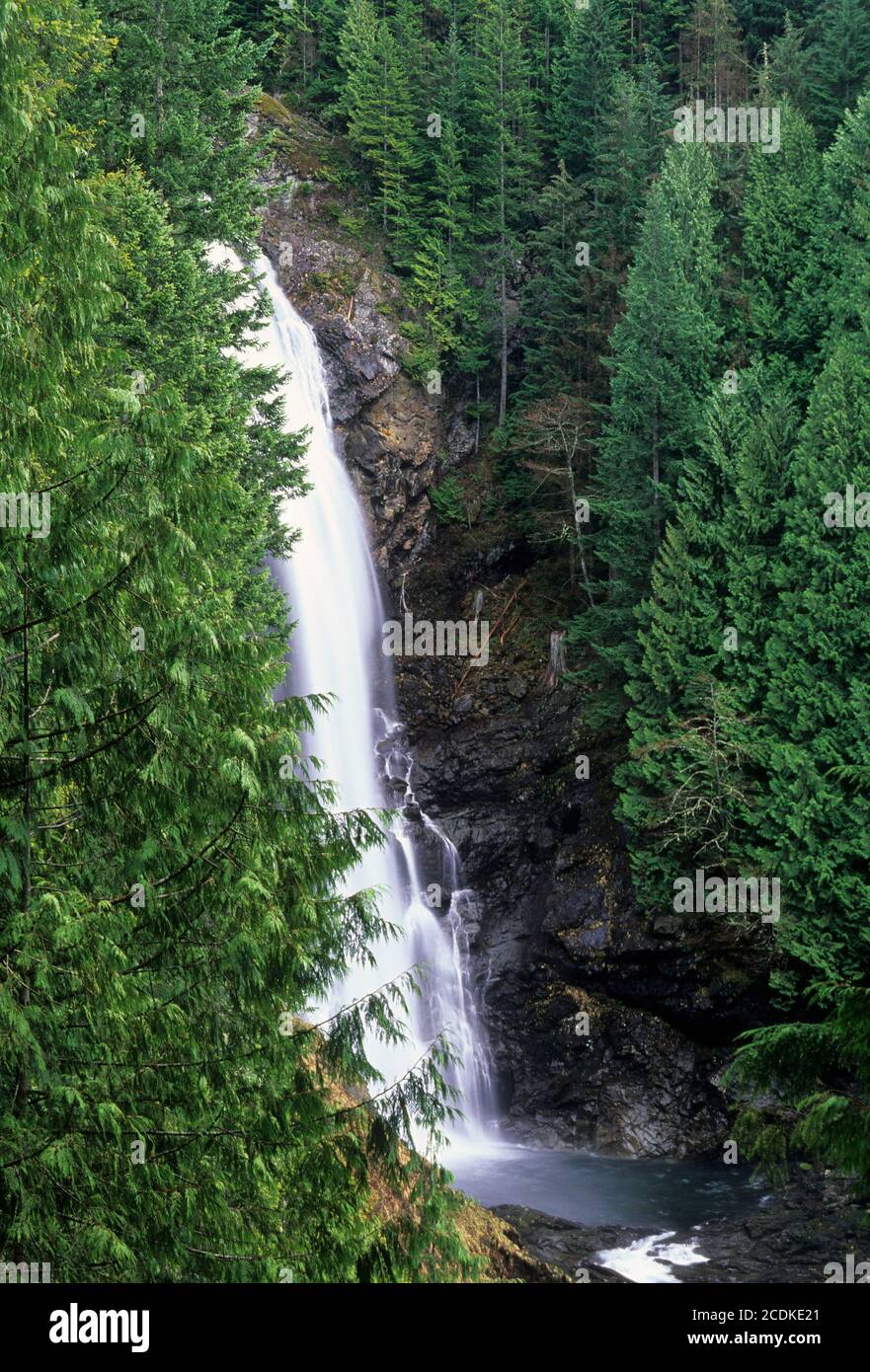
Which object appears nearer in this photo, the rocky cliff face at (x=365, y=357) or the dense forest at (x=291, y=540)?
the dense forest at (x=291, y=540)

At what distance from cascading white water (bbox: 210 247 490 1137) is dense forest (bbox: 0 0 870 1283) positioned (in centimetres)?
294

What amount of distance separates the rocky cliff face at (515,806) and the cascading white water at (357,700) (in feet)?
1.73

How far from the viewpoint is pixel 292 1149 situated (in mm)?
6723

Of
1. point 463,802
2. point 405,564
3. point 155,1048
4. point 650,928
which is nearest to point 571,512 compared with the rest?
point 405,564

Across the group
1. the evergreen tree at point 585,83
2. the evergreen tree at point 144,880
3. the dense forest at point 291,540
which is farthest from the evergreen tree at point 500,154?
the evergreen tree at point 144,880

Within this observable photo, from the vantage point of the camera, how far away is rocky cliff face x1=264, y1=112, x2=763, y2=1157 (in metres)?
23.6

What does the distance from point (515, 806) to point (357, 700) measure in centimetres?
434

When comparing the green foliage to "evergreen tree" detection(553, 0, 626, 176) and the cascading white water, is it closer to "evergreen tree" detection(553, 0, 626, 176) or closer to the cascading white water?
the cascading white water

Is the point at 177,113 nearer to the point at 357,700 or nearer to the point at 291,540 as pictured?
the point at 291,540

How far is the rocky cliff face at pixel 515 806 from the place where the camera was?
23641 millimetres

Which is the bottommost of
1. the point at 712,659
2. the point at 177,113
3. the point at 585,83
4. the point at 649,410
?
the point at 712,659

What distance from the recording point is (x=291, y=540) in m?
21.5

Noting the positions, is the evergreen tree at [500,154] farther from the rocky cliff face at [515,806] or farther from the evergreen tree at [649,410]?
the evergreen tree at [649,410]

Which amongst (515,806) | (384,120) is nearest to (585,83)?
(384,120)
